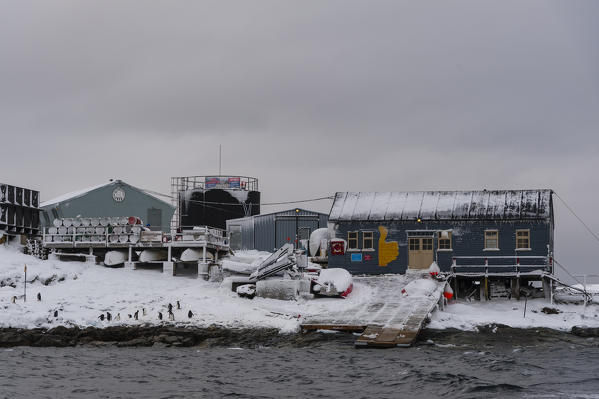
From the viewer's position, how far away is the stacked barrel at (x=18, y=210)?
48156 millimetres

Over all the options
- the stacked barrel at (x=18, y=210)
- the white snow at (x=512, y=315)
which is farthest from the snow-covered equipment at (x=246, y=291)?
the stacked barrel at (x=18, y=210)

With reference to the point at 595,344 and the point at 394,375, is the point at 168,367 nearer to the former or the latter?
the point at 394,375

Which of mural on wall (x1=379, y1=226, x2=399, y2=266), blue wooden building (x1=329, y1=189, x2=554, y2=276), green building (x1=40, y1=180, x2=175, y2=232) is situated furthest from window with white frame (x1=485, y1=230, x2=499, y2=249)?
green building (x1=40, y1=180, x2=175, y2=232)

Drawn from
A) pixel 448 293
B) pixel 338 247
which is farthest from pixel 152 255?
pixel 448 293

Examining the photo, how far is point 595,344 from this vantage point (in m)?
33.0

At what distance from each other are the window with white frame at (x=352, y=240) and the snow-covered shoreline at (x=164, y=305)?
443 centimetres

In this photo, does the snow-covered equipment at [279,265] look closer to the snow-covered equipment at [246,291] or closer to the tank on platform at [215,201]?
the snow-covered equipment at [246,291]

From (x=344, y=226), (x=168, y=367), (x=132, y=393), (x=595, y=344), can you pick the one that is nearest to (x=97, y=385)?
(x=132, y=393)

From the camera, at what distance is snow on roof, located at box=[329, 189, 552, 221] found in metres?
44.8

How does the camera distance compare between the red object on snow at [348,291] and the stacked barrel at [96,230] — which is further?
the stacked barrel at [96,230]

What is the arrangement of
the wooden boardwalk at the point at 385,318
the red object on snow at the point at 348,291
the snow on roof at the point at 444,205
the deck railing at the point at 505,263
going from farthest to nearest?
1. the snow on roof at the point at 444,205
2. the deck railing at the point at 505,263
3. the red object on snow at the point at 348,291
4. the wooden boardwalk at the point at 385,318

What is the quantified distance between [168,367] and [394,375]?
7225 mm

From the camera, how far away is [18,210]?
163ft

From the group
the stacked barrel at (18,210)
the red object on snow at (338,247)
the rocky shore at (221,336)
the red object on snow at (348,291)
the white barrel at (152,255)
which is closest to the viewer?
the rocky shore at (221,336)
